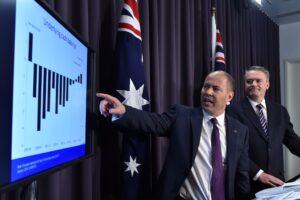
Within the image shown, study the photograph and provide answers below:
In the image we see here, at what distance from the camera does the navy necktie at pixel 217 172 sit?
5.54 feet

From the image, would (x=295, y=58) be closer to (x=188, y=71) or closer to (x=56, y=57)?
(x=188, y=71)

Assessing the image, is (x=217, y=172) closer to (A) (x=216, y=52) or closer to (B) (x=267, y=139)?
(B) (x=267, y=139)

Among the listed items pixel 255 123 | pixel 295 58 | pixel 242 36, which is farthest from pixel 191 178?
pixel 295 58

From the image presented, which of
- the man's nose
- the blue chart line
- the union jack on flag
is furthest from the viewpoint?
the union jack on flag

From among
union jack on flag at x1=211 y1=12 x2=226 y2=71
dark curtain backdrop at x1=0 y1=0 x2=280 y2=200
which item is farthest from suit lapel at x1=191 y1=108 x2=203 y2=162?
union jack on flag at x1=211 y1=12 x2=226 y2=71

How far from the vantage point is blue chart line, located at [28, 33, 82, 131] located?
31.7 inches

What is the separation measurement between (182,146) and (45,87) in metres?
0.99

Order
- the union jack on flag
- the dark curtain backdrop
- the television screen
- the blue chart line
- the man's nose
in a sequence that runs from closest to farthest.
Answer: the television screen, the blue chart line, the dark curtain backdrop, the man's nose, the union jack on flag

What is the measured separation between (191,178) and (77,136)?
2.59 ft

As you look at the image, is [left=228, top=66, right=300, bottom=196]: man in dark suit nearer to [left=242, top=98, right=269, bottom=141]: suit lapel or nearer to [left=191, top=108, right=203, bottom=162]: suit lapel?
[left=242, top=98, right=269, bottom=141]: suit lapel

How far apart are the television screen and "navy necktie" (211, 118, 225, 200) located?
0.80 m

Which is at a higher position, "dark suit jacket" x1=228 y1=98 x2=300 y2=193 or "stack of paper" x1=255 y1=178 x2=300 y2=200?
"dark suit jacket" x1=228 y1=98 x2=300 y2=193

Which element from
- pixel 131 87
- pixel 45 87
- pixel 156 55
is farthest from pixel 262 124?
pixel 45 87

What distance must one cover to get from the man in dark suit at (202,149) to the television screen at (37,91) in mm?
473
